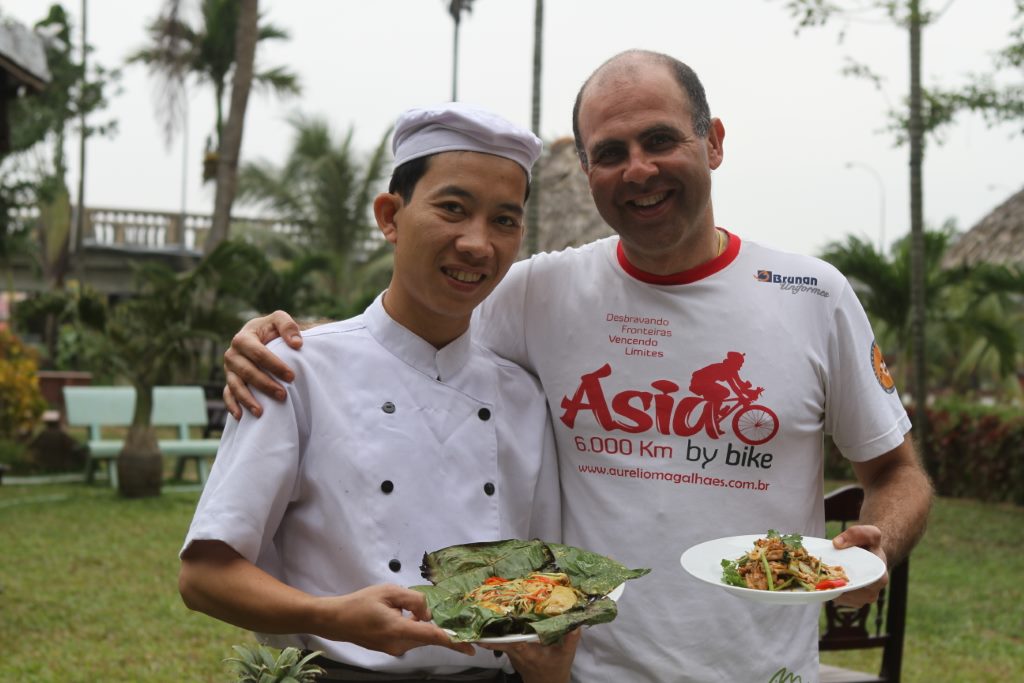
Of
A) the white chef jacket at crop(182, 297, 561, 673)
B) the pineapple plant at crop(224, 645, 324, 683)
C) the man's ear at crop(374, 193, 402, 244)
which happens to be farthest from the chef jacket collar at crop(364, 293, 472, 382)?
the pineapple plant at crop(224, 645, 324, 683)

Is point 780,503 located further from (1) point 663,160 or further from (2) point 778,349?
(1) point 663,160

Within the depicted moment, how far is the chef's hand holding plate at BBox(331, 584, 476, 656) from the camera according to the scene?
1932 millimetres

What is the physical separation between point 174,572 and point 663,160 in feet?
25.0

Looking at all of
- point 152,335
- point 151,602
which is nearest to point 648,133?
point 151,602

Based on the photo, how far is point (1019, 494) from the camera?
1368 centimetres

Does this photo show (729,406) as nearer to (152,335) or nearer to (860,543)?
(860,543)

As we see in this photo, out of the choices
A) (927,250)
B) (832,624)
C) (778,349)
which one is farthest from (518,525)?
(927,250)

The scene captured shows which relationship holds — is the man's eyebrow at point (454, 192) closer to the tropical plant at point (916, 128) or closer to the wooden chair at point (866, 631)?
the wooden chair at point (866, 631)

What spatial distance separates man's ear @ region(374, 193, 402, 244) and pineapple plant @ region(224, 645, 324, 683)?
2.77 ft

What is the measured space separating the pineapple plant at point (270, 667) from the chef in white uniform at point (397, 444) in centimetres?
5

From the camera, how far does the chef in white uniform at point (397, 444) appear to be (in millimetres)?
2135

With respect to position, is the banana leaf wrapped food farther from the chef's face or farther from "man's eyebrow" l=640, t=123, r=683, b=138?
"man's eyebrow" l=640, t=123, r=683, b=138

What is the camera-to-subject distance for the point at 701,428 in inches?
104

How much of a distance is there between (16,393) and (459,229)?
1404 centimetres
